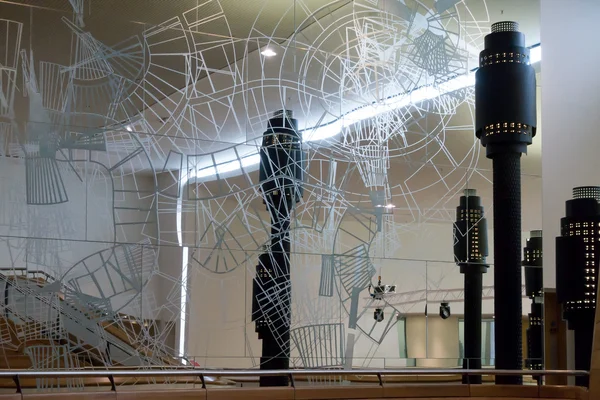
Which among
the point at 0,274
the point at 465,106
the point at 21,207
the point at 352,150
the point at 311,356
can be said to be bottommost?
the point at 311,356

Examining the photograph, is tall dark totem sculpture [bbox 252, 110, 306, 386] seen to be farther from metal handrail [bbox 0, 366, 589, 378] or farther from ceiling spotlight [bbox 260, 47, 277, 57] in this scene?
ceiling spotlight [bbox 260, 47, 277, 57]

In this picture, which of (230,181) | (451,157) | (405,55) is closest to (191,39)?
(230,181)

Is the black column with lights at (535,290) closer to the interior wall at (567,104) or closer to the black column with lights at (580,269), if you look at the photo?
the interior wall at (567,104)

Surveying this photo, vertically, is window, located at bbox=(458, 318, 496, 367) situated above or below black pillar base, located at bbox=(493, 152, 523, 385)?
below

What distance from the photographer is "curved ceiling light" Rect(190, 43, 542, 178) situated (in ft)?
29.4

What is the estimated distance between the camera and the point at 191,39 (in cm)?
925

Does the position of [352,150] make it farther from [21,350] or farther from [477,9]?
[21,350]

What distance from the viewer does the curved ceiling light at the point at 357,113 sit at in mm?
8970

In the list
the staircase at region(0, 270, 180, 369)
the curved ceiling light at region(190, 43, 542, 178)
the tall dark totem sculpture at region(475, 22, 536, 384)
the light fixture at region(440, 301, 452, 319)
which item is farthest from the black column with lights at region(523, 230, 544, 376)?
the staircase at region(0, 270, 180, 369)

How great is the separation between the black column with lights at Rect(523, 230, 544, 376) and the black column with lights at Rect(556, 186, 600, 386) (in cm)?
80

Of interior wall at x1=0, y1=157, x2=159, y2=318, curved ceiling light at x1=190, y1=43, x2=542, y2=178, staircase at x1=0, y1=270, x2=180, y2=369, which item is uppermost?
curved ceiling light at x1=190, y1=43, x2=542, y2=178

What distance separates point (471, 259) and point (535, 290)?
51.9 inches

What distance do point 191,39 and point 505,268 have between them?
4.26m

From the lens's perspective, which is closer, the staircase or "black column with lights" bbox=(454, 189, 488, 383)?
the staircase
